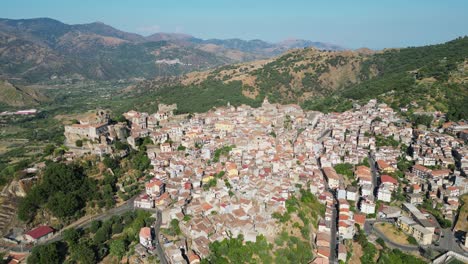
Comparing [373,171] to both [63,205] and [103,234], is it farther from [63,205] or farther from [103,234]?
[63,205]

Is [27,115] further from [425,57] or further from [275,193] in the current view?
[425,57]

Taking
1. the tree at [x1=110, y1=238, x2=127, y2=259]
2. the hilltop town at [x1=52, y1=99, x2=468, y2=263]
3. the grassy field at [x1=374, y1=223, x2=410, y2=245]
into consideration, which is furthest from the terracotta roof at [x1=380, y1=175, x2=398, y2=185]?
the tree at [x1=110, y1=238, x2=127, y2=259]

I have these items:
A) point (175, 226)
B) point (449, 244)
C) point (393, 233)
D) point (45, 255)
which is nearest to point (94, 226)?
point (45, 255)

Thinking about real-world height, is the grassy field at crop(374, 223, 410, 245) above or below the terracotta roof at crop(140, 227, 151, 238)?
below

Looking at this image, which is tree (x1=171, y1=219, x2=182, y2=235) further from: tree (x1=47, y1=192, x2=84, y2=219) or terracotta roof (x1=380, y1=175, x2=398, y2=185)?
terracotta roof (x1=380, y1=175, x2=398, y2=185)

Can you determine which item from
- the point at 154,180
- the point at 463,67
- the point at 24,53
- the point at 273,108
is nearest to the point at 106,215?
the point at 154,180

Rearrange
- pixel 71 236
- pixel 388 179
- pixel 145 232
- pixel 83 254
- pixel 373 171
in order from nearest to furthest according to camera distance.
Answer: pixel 83 254 < pixel 145 232 < pixel 71 236 < pixel 388 179 < pixel 373 171

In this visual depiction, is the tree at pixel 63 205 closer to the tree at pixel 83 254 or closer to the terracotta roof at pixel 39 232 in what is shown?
the terracotta roof at pixel 39 232
